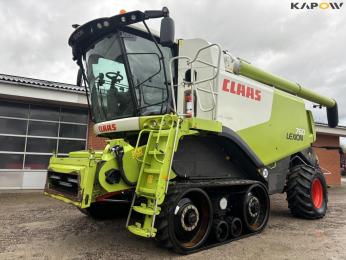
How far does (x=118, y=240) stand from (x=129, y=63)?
2.57 metres

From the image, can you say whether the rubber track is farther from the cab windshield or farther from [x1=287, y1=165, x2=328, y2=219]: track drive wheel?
[x1=287, y1=165, x2=328, y2=219]: track drive wheel

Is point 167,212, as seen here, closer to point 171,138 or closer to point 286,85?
point 171,138

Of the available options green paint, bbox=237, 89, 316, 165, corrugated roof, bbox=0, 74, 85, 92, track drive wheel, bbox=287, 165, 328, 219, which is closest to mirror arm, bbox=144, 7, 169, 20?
green paint, bbox=237, 89, 316, 165

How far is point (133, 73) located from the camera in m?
4.79

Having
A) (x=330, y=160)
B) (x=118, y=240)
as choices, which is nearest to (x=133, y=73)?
(x=118, y=240)

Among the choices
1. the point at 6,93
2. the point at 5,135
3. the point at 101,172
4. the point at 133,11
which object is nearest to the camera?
the point at 101,172

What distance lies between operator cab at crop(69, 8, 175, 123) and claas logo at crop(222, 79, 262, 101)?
876mm

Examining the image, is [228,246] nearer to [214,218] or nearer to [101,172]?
[214,218]

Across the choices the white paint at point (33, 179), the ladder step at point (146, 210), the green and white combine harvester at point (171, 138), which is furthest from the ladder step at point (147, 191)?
the white paint at point (33, 179)

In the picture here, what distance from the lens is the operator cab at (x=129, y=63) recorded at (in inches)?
187

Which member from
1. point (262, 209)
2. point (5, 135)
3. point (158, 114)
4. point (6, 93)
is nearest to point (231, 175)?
point (262, 209)

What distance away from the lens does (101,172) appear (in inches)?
161

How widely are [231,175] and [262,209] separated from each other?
31.2 inches

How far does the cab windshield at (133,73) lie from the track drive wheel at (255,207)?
6.38 feet
